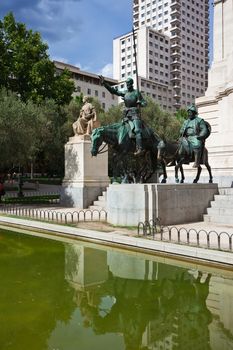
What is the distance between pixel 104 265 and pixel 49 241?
3939 mm

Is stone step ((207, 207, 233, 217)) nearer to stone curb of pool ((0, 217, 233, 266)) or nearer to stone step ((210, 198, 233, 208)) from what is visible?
stone step ((210, 198, 233, 208))

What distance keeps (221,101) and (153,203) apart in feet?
53.6

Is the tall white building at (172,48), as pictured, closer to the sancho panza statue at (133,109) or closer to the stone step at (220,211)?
the sancho panza statue at (133,109)

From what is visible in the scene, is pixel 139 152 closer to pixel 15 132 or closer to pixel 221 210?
pixel 221 210

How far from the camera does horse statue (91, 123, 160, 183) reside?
1711 centimetres

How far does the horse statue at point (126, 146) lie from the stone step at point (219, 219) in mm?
3738

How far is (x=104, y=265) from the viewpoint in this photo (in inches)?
405

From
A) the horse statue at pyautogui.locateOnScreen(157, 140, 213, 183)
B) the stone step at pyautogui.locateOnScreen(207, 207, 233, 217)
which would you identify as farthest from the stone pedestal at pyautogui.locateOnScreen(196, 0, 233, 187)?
the horse statue at pyautogui.locateOnScreen(157, 140, 213, 183)

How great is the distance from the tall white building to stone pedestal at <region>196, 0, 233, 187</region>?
92.0 m

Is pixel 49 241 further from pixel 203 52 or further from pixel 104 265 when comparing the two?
pixel 203 52

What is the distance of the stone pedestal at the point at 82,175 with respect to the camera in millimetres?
23859

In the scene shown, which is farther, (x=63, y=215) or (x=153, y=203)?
(x=63, y=215)

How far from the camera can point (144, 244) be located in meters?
11.6

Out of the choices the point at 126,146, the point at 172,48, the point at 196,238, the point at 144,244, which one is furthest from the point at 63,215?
the point at 172,48
